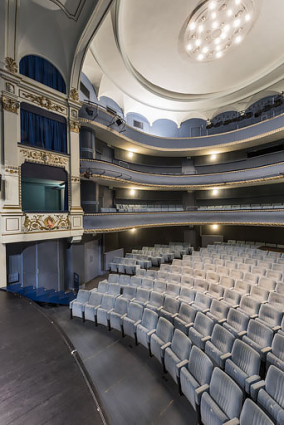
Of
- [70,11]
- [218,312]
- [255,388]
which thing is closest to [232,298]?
[218,312]

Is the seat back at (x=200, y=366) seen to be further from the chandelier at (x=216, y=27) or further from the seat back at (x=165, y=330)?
the chandelier at (x=216, y=27)

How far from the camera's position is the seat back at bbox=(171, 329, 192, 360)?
3.33 m

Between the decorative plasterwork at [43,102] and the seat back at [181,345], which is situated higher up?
the decorative plasterwork at [43,102]

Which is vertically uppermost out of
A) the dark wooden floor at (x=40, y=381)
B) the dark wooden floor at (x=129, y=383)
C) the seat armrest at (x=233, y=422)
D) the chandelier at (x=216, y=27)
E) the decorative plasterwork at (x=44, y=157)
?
the chandelier at (x=216, y=27)

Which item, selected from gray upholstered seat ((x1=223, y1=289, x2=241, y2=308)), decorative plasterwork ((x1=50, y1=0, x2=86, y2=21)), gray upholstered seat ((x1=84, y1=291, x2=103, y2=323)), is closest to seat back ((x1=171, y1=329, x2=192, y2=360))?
gray upholstered seat ((x1=223, y1=289, x2=241, y2=308))

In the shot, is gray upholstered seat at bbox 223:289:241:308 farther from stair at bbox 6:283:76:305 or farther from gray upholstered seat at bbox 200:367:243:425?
stair at bbox 6:283:76:305

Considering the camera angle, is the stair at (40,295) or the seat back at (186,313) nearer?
the seat back at (186,313)

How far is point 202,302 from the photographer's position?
5.09m

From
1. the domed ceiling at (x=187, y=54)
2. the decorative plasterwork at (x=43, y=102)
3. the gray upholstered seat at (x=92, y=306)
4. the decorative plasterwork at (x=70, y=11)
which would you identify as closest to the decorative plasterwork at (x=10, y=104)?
the decorative plasterwork at (x=43, y=102)

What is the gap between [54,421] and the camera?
1.96m

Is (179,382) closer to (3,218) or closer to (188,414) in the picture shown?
(188,414)

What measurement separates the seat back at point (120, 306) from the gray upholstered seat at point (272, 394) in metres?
2.97

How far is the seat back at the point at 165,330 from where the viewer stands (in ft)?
12.4

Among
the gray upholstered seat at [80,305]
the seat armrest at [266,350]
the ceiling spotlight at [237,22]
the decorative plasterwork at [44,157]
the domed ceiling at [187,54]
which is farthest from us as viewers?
the ceiling spotlight at [237,22]
